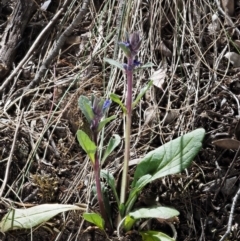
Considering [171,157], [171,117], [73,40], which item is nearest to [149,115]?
[171,117]

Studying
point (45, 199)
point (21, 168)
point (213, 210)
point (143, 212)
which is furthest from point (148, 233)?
point (21, 168)

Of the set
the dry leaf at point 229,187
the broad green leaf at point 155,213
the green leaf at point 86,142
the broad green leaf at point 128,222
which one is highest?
the green leaf at point 86,142

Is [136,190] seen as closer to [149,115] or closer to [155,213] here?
[155,213]

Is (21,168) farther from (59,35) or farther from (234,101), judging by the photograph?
(234,101)

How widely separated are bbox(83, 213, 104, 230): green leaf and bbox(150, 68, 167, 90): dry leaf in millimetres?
527

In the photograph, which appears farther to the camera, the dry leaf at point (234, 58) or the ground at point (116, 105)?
the dry leaf at point (234, 58)

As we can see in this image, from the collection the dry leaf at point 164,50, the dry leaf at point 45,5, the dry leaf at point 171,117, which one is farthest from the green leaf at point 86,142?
the dry leaf at point 45,5

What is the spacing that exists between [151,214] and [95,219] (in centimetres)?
16

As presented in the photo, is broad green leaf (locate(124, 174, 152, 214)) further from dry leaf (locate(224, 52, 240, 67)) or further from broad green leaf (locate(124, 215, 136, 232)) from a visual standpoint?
dry leaf (locate(224, 52, 240, 67))

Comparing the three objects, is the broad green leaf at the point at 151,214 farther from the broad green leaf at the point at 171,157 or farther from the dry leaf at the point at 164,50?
the dry leaf at the point at 164,50

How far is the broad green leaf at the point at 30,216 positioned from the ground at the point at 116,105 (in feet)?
0.15

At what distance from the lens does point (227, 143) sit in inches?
68.5

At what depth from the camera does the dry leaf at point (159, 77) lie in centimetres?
189

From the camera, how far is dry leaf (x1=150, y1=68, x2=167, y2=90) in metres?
1.89
